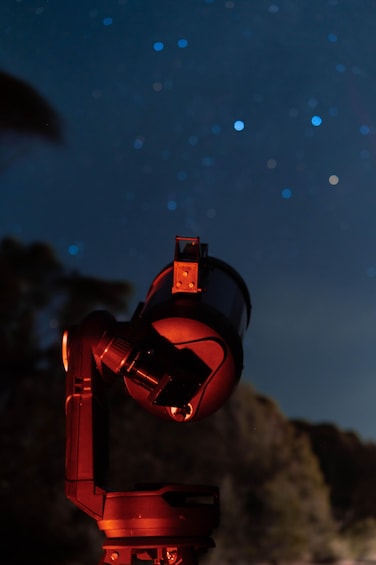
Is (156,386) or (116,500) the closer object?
(116,500)

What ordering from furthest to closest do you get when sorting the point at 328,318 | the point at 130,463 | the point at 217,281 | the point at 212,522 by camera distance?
the point at 328,318
the point at 130,463
the point at 217,281
the point at 212,522

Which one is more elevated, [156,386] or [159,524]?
[156,386]

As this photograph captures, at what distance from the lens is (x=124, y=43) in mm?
5566

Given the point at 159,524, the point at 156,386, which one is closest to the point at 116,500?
the point at 159,524

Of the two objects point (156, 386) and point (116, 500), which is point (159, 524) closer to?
point (116, 500)

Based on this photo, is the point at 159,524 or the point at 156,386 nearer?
the point at 159,524

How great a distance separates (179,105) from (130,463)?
9.31 feet

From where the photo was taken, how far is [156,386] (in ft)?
7.16

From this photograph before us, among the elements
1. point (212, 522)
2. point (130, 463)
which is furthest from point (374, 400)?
point (212, 522)

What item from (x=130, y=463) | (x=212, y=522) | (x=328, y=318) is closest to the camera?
(x=212, y=522)

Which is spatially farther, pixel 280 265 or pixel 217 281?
pixel 280 265

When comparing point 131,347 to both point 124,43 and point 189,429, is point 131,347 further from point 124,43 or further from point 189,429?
point 124,43

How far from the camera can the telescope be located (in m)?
2.03

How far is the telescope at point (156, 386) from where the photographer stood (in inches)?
80.0
